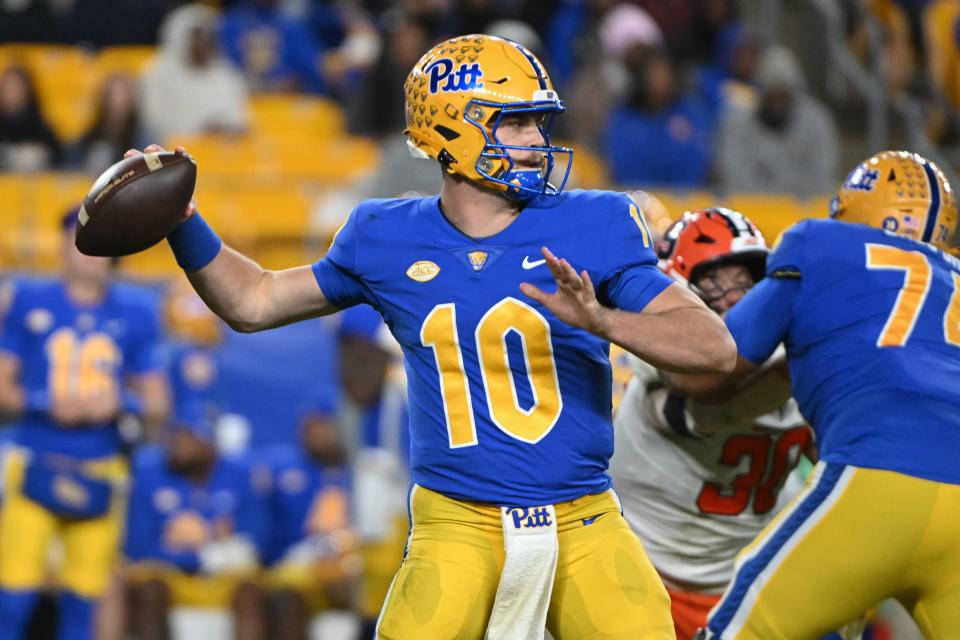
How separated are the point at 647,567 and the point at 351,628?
150 inches

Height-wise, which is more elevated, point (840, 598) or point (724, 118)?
point (840, 598)

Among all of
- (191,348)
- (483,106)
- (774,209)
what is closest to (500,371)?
(483,106)

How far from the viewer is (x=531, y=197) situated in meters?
3.48

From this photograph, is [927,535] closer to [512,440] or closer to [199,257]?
[512,440]

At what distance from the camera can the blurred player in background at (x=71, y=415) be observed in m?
6.55

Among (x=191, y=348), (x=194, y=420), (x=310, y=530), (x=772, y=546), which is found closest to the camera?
(x=772, y=546)

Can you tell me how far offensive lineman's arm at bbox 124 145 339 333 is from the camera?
A: 3.61 metres

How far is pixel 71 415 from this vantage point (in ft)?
22.1

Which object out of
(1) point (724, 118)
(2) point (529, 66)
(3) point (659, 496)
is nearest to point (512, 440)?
(2) point (529, 66)

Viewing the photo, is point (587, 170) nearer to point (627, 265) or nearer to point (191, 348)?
point (191, 348)

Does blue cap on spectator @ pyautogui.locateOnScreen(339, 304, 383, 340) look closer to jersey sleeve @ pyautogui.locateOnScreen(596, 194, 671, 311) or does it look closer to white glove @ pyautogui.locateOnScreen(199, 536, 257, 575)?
white glove @ pyautogui.locateOnScreen(199, 536, 257, 575)

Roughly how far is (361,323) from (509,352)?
4223 mm

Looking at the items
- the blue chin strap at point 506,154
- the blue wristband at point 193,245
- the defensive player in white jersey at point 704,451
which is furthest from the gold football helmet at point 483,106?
the defensive player in white jersey at point 704,451

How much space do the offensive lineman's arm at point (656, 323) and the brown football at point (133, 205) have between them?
907mm
